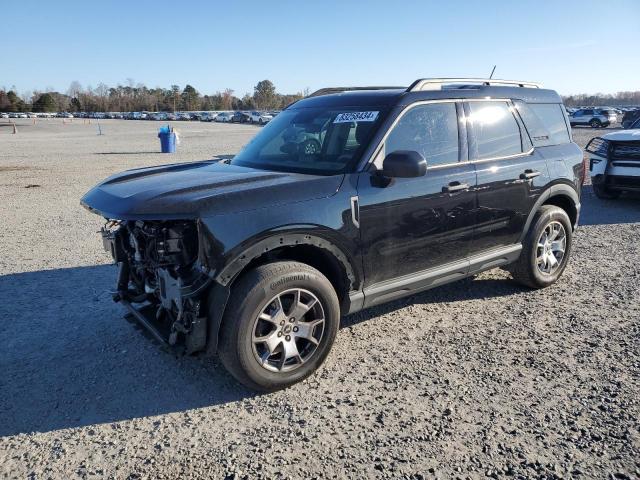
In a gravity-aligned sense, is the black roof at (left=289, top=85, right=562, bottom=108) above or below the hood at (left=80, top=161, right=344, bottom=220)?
above

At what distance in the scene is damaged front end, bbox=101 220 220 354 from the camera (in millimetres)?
3150

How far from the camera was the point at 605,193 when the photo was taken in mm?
9984

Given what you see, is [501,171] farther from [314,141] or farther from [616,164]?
[616,164]

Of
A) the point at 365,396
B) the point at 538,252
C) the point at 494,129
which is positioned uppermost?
the point at 494,129

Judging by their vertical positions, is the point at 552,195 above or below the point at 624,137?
below

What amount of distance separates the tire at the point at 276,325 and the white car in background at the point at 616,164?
319 inches

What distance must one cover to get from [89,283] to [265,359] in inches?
117

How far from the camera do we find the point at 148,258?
349 centimetres

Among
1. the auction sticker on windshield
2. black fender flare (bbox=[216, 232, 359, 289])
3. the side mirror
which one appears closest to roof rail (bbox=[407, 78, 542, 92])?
the auction sticker on windshield

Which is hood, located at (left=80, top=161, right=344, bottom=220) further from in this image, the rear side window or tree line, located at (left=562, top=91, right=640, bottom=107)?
tree line, located at (left=562, top=91, right=640, bottom=107)

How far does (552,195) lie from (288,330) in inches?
128

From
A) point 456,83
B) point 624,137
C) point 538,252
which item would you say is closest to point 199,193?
point 456,83

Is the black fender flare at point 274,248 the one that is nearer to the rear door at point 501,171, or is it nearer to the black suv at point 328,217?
the black suv at point 328,217

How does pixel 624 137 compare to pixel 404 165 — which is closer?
pixel 404 165
